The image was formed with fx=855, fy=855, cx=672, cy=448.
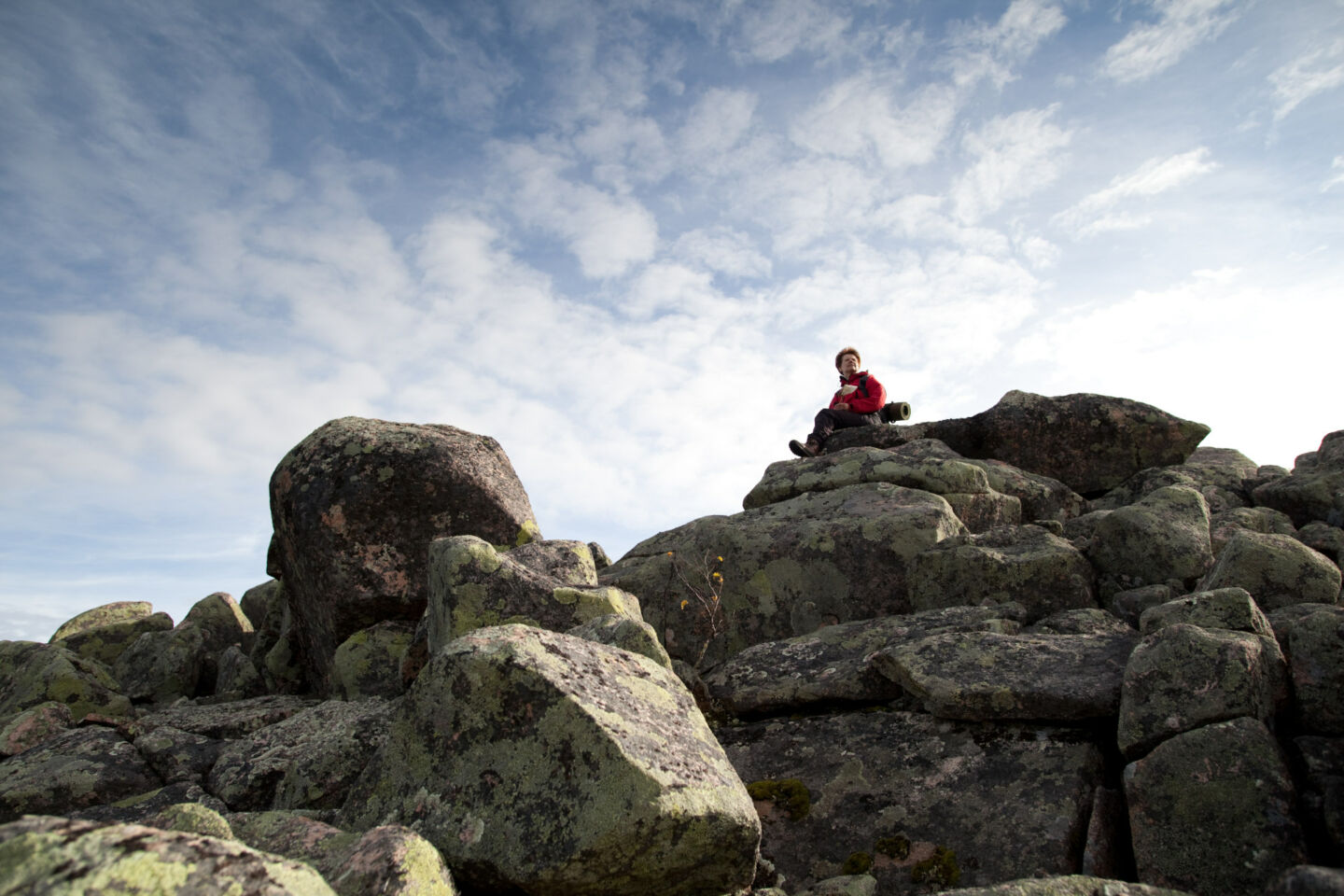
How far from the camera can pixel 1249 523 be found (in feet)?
39.5

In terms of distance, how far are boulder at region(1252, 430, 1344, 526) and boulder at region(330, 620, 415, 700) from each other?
41.7 ft

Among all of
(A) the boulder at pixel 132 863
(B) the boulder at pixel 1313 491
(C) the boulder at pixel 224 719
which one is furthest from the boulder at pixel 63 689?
(B) the boulder at pixel 1313 491

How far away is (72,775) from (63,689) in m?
4.74

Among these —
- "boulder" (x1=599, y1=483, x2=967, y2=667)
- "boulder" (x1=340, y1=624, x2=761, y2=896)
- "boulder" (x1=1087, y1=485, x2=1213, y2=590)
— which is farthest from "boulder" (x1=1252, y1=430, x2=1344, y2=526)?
"boulder" (x1=340, y1=624, x2=761, y2=896)

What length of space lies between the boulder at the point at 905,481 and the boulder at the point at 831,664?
3.93 m

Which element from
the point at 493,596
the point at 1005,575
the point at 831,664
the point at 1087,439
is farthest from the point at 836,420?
the point at 493,596

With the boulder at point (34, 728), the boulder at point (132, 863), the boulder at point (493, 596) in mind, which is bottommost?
the boulder at point (132, 863)

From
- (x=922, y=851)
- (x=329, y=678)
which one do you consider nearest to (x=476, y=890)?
(x=922, y=851)

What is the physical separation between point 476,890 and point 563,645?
5.39 feet

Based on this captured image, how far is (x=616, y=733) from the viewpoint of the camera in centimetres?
520

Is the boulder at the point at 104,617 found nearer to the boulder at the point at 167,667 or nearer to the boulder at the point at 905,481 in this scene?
the boulder at the point at 167,667

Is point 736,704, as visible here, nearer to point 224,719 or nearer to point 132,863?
point 224,719

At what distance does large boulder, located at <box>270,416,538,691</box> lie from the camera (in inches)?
423

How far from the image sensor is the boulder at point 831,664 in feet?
27.3
